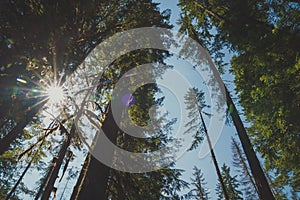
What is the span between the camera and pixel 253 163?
6910mm

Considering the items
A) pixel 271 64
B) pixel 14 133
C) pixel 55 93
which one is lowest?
pixel 14 133

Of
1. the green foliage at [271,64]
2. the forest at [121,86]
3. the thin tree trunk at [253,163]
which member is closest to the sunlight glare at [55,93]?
the forest at [121,86]

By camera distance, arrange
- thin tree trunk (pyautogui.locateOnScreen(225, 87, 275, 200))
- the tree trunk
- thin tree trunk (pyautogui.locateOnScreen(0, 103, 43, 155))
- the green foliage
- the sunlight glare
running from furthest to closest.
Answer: thin tree trunk (pyautogui.locateOnScreen(225, 87, 275, 200))
the green foliage
the sunlight glare
thin tree trunk (pyautogui.locateOnScreen(0, 103, 43, 155))
the tree trunk

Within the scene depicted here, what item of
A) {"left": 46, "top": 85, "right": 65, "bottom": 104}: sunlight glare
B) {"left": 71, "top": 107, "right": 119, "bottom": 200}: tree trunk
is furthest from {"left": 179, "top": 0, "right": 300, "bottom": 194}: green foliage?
{"left": 46, "top": 85, "right": 65, "bottom": 104}: sunlight glare

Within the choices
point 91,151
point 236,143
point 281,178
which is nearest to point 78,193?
point 91,151

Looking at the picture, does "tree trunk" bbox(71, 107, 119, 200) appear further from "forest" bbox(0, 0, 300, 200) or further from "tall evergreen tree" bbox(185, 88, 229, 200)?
"tall evergreen tree" bbox(185, 88, 229, 200)

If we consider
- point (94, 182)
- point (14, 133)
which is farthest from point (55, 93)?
point (94, 182)

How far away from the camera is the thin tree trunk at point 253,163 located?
601 cm

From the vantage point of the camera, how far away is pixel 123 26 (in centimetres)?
670

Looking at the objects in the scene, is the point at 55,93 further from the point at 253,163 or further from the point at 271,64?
the point at 253,163

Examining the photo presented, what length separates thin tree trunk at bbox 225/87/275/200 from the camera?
19.7 feet

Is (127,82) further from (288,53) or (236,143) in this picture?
(236,143)

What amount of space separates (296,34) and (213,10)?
436 cm

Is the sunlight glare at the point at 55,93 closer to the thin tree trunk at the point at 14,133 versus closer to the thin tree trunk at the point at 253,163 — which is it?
the thin tree trunk at the point at 14,133
